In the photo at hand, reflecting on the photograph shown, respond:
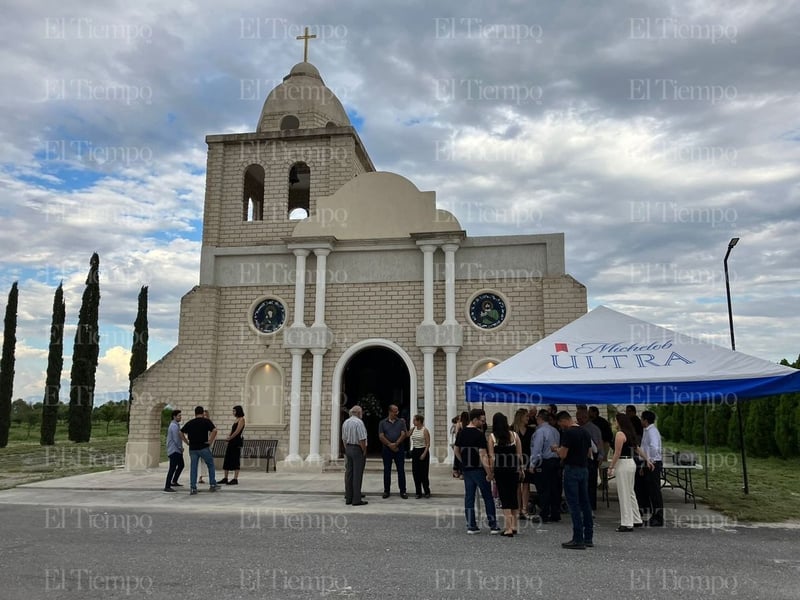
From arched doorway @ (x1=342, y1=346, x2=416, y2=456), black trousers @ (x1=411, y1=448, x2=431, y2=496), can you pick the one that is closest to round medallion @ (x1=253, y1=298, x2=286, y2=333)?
arched doorway @ (x1=342, y1=346, x2=416, y2=456)

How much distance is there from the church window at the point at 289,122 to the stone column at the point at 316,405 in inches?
310

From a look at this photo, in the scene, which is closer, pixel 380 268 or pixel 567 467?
pixel 567 467

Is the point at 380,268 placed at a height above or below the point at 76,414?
above

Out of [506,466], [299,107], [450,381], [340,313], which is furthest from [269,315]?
[506,466]

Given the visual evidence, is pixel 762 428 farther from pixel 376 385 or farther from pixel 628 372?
pixel 628 372

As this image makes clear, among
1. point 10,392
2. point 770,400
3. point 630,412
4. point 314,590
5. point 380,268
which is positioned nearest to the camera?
point 314,590

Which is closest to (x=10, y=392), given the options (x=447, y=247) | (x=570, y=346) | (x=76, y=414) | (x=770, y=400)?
(x=76, y=414)

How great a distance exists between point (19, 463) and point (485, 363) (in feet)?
53.2

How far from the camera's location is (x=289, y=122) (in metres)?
19.5

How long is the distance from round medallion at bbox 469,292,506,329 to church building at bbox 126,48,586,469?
26 millimetres

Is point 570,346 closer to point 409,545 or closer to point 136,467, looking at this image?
point 409,545

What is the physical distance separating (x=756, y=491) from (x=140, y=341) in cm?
3502

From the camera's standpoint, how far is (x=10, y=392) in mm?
30969

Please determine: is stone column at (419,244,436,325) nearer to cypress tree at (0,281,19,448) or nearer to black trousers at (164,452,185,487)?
black trousers at (164,452,185,487)
